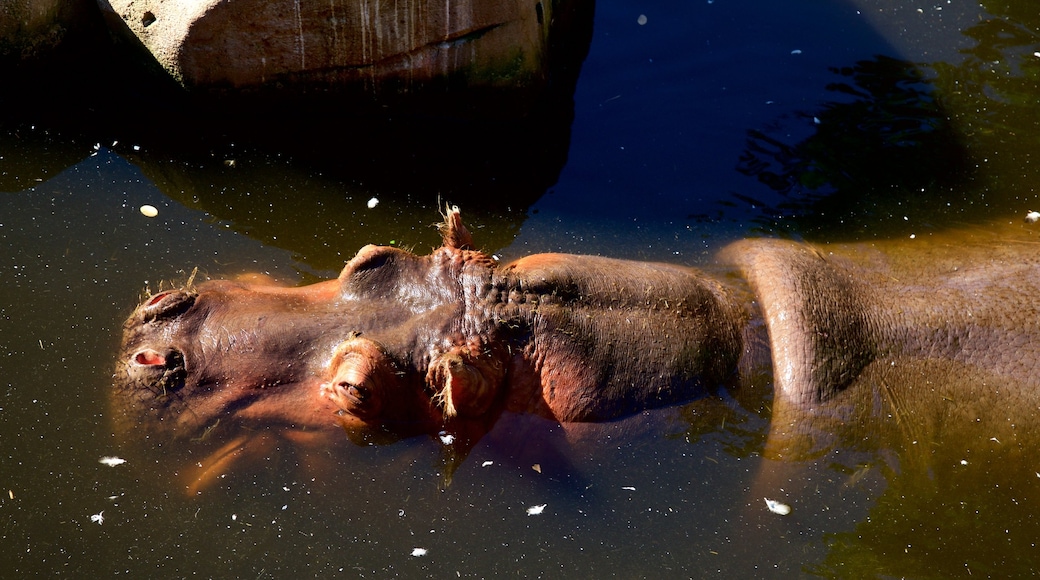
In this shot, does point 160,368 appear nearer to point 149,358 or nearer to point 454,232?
point 149,358

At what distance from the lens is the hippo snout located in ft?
15.3

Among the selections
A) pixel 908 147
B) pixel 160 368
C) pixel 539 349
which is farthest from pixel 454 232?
pixel 908 147

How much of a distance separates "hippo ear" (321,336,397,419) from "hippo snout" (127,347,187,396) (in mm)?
823

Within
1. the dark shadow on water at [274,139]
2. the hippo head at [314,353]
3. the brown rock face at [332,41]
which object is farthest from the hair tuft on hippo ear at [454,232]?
the brown rock face at [332,41]

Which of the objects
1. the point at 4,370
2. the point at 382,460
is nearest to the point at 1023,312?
the point at 382,460

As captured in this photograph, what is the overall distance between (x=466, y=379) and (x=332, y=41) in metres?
3.55

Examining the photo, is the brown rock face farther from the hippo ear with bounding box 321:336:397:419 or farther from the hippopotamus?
the hippo ear with bounding box 321:336:397:419

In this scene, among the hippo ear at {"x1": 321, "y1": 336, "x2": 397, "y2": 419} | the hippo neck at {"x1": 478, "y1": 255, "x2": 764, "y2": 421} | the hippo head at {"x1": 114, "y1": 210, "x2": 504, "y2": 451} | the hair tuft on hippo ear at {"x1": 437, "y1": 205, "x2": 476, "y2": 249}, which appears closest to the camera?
the hippo ear at {"x1": 321, "y1": 336, "x2": 397, "y2": 419}

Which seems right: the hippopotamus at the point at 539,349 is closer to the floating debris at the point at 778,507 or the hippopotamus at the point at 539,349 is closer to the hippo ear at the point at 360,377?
the hippo ear at the point at 360,377

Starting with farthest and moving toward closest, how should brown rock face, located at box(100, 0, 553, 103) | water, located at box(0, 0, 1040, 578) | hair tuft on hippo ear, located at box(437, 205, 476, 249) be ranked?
brown rock face, located at box(100, 0, 553, 103), hair tuft on hippo ear, located at box(437, 205, 476, 249), water, located at box(0, 0, 1040, 578)

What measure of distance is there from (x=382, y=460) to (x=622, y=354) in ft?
5.07

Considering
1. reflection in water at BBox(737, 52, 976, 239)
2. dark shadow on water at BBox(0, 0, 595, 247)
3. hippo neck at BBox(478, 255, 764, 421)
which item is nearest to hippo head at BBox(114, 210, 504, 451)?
hippo neck at BBox(478, 255, 764, 421)

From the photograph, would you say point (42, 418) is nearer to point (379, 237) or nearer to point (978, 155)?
point (379, 237)

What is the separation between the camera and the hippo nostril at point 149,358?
464cm
